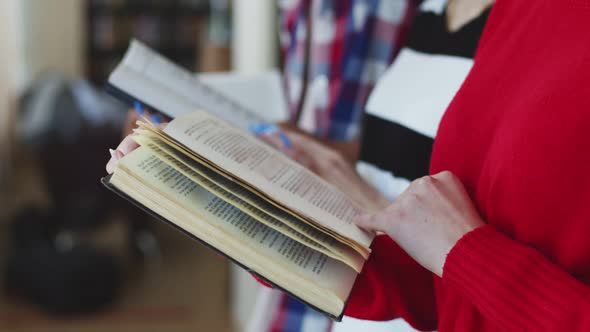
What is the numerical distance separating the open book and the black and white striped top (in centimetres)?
19

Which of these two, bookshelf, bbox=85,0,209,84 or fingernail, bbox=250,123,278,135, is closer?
fingernail, bbox=250,123,278,135

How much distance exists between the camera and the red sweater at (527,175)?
42 centimetres

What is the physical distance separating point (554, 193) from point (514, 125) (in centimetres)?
6

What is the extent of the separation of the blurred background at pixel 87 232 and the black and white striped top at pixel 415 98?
43.1 inches

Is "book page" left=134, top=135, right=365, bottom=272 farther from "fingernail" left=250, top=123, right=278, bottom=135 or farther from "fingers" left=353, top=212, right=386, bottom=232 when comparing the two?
"fingernail" left=250, top=123, right=278, bottom=135

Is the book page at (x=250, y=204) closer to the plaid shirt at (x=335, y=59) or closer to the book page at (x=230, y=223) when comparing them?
the book page at (x=230, y=223)

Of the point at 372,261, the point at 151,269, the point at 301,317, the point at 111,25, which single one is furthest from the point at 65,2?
the point at 372,261

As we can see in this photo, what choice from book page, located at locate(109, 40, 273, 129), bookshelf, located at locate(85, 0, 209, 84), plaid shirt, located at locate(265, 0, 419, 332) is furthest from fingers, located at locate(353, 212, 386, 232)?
bookshelf, located at locate(85, 0, 209, 84)

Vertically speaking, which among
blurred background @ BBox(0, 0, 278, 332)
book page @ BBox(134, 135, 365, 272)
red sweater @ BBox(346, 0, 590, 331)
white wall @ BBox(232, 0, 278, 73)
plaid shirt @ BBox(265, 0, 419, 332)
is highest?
red sweater @ BBox(346, 0, 590, 331)

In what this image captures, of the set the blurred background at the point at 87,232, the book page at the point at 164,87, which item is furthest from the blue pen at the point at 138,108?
the blurred background at the point at 87,232

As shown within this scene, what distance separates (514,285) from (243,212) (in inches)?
8.6

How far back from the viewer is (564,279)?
0.42 meters

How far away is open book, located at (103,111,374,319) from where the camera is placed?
1.54ft

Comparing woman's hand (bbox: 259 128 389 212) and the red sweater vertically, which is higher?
the red sweater
